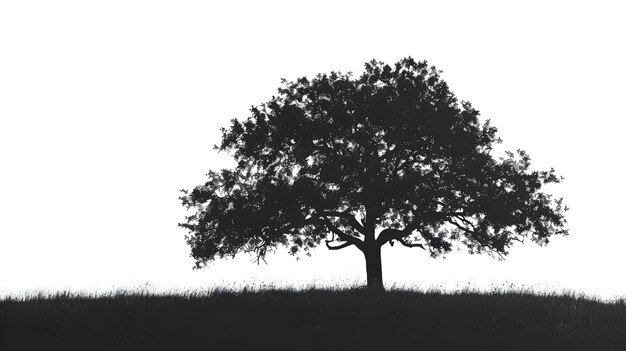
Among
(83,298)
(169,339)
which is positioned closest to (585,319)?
(169,339)

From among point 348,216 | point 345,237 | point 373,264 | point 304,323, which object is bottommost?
point 304,323

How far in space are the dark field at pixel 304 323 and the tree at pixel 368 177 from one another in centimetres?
490

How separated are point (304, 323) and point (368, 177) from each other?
944cm

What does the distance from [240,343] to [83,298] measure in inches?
309

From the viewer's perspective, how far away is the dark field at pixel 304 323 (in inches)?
562

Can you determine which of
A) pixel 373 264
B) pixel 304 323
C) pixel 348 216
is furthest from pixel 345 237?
pixel 304 323

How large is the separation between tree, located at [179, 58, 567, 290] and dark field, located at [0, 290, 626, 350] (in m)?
4.90

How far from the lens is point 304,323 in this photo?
1581 centimetres

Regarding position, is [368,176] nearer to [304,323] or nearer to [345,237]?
[345,237]

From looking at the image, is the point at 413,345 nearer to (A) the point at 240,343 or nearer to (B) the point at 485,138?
(A) the point at 240,343

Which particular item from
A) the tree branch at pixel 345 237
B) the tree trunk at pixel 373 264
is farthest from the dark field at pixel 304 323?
the tree branch at pixel 345 237

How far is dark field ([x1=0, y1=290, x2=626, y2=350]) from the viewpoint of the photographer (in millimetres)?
14266

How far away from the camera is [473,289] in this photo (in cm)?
2261

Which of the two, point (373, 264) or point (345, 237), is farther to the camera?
point (345, 237)
